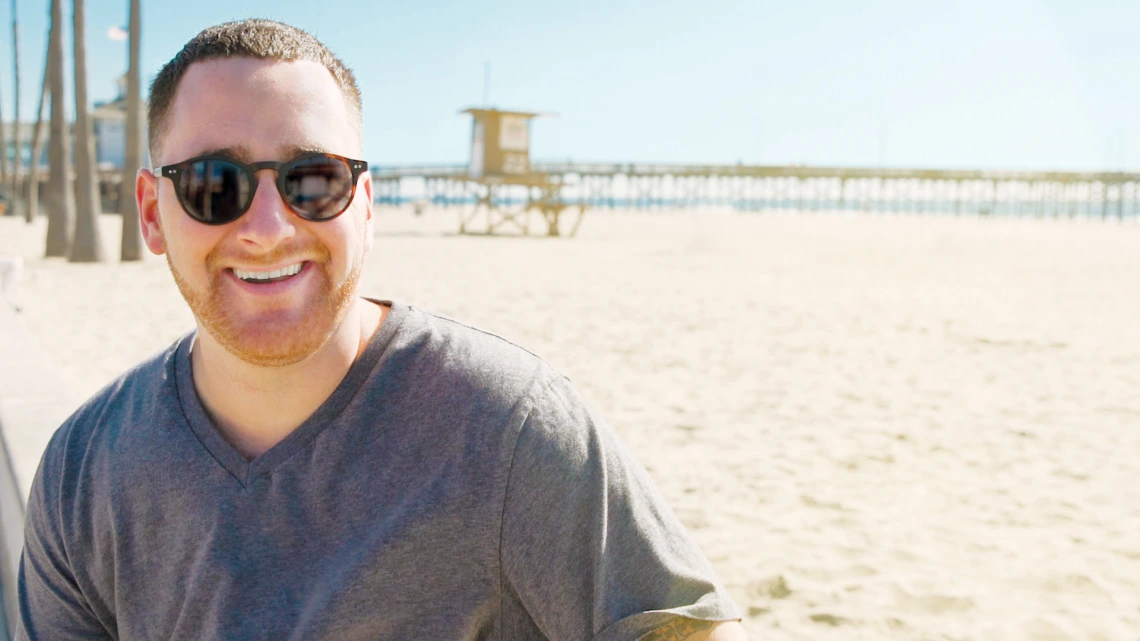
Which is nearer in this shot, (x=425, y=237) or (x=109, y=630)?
(x=109, y=630)

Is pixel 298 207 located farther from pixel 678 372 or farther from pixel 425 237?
pixel 425 237

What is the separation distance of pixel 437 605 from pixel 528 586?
0.14 m

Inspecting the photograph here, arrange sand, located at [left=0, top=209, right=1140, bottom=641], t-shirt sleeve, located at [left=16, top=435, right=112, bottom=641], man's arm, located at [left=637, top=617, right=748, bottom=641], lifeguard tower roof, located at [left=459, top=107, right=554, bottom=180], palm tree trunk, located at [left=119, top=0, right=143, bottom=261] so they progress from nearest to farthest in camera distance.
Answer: man's arm, located at [left=637, top=617, right=748, bottom=641]
t-shirt sleeve, located at [left=16, top=435, right=112, bottom=641]
sand, located at [left=0, top=209, right=1140, bottom=641]
palm tree trunk, located at [left=119, top=0, right=143, bottom=261]
lifeguard tower roof, located at [left=459, top=107, right=554, bottom=180]

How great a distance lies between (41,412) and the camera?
3.18m

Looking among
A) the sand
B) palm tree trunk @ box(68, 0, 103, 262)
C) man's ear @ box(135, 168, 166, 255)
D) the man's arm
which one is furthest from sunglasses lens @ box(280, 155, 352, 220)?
palm tree trunk @ box(68, 0, 103, 262)

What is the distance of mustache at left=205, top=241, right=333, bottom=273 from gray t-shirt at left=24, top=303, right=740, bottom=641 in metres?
0.15

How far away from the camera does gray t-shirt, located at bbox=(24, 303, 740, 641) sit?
47.8 inches

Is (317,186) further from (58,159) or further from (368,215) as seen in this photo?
(58,159)

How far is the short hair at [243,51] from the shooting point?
4.29ft

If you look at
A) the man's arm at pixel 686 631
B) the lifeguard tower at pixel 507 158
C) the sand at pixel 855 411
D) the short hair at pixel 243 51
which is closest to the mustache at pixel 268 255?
the short hair at pixel 243 51

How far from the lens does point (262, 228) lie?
4.42 ft

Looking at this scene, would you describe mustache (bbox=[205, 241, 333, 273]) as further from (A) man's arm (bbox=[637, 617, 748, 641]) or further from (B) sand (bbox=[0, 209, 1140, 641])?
(B) sand (bbox=[0, 209, 1140, 641])

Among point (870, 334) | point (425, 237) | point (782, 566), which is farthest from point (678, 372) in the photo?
point (425, 237)

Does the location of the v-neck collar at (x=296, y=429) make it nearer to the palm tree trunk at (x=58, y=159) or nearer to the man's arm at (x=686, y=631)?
the man's arm at (x=686, y=631)
